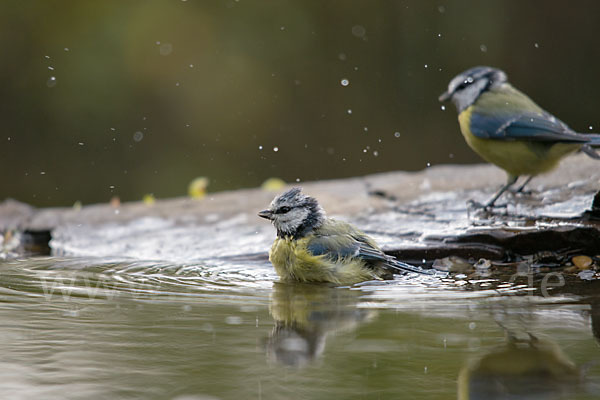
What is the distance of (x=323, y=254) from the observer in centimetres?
346

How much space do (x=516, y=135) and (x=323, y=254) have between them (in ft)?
5.44

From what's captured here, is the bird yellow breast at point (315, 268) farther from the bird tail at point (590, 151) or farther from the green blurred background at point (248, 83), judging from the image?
the green blurred background at point (248, 83)

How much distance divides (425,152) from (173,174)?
332cm

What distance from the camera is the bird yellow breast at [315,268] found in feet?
11.3

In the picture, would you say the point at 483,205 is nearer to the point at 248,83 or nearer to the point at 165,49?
the point at 248,83

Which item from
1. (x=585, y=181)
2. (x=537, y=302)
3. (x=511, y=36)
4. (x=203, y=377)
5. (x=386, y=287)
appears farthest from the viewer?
(x=511, y=36)

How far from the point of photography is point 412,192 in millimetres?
5023

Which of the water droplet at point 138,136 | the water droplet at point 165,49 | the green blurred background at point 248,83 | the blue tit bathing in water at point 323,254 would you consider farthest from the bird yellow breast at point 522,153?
the water droplet at point 138,136

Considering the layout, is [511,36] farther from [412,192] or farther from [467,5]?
[412,192]

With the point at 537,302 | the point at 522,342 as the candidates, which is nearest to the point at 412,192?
the point at 537,302

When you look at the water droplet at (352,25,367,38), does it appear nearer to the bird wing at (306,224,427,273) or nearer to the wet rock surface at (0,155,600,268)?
the wet rock surface at (0,155,600,268)

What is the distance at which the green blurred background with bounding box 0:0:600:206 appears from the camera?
870 centimetres

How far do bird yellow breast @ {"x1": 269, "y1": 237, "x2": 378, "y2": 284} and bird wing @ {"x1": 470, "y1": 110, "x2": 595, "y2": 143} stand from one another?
149cm

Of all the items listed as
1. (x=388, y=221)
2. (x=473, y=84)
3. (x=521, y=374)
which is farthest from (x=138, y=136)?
(x=521, y=374)
